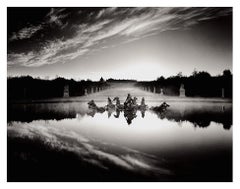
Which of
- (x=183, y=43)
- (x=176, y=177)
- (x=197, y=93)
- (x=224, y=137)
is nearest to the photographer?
(x=176, y=177)

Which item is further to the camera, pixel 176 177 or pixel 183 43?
pixel 183 43

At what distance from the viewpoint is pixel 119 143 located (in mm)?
4848

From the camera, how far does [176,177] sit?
4.38m

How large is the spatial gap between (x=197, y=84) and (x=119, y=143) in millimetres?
1956

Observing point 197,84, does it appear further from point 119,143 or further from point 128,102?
point 119,143

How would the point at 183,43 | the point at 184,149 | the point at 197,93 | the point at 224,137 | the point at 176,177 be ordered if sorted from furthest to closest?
the point at 197,93, the point at 183,43, the point at 224,137, the point at 184,149, the point at 176,177

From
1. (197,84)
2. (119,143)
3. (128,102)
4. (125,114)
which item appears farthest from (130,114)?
(197,84)

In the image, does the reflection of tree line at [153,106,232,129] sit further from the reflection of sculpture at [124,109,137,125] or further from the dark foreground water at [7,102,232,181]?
the reflection of sculpture at [124,109,137,125]

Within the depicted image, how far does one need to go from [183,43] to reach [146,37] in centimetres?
67

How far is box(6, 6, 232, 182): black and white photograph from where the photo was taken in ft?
16.2

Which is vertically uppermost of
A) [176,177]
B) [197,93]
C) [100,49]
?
[100,49]

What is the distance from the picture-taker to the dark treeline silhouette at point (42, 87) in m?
5.39

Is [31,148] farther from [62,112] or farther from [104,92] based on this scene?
[104,92]
